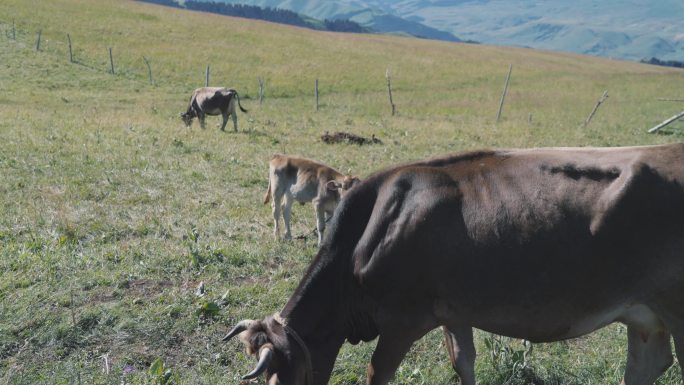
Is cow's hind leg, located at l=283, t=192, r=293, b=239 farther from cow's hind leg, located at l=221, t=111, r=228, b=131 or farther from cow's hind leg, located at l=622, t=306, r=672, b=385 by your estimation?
cow's hind leg, located at l=221, t=111, r=228, b=131

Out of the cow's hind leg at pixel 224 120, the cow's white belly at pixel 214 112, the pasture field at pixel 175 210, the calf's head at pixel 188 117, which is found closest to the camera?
the pasture field at pixel 175 210

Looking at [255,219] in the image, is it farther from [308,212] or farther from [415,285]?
[415,285]

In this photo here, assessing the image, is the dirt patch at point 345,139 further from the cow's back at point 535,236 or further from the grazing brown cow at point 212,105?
the cow's back at point 535,236

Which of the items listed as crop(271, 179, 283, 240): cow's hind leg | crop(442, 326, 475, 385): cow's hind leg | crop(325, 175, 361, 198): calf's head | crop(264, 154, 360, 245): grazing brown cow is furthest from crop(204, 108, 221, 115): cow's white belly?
crop(442, 326, 475, 385): cow's hind leg

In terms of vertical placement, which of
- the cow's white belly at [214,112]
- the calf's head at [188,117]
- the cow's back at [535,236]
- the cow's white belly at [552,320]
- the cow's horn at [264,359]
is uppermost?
the cow's back at [535,236]

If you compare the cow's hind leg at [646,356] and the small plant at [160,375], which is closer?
the cow's hind leg at [646,356]

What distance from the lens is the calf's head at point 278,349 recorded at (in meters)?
4.42

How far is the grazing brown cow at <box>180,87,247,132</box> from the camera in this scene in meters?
21.7

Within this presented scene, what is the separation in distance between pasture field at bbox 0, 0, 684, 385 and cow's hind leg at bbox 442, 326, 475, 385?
1.39 ft

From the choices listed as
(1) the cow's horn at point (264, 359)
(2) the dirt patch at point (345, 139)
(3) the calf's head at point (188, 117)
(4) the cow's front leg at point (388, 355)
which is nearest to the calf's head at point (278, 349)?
(1) the cow's horn at point (264, 359)

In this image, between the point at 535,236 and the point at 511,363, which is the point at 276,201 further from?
the point at 535,236

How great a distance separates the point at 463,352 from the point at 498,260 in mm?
1138

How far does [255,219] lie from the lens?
10.6m

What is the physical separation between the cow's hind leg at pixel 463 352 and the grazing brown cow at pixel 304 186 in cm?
474
